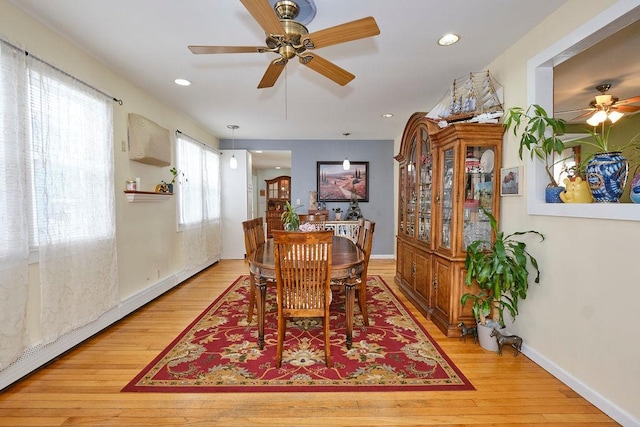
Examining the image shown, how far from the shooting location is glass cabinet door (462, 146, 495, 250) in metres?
2.53

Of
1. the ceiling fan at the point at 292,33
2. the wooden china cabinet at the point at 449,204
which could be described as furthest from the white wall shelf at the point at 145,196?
the wooden china cabinet at the point at 449,204

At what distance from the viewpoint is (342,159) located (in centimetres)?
576

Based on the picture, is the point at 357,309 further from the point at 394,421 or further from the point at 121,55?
the point at 121,55

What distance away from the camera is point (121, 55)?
8.15ft

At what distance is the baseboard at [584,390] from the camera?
1.50 m

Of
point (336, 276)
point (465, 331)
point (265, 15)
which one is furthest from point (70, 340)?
point (465, 331)

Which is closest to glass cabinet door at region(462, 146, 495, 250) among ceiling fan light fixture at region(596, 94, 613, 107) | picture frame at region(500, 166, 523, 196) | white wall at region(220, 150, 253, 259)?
picture frame at region(500, 166, 523, 196)

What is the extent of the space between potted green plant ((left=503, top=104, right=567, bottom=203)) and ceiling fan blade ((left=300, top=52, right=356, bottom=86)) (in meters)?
1.35

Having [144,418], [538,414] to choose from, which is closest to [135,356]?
[144,418]

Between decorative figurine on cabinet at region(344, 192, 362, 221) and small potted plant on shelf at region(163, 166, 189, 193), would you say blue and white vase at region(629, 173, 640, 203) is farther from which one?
small potted plant on shelf at region(163, 166, 189, 193)

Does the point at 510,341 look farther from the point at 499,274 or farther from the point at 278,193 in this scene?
the point at 278,193

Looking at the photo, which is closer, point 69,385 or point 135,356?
point 69,385

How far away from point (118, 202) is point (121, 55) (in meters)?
1.42

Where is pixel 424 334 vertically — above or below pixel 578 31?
below
